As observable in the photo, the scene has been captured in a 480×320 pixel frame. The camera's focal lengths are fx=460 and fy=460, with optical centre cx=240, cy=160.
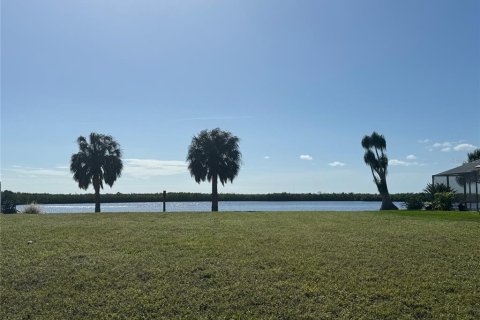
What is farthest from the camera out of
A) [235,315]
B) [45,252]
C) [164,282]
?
[45,252]

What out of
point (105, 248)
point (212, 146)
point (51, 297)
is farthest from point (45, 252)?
point (212, 146)

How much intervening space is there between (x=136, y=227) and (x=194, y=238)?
105 inches

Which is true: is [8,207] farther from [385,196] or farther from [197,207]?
[385,196]

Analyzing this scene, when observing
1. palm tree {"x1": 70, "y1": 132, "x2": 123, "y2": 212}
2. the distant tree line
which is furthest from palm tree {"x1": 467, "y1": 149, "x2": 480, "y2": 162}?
palm tree {"x1": 70, "y1": 132, "x2": 123, "y2": 212}

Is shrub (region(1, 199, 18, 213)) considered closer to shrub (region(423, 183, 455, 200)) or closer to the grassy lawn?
the grassy lawn

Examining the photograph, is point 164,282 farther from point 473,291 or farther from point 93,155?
point 93,155

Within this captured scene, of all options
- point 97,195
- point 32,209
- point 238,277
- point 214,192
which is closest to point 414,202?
point 214,192

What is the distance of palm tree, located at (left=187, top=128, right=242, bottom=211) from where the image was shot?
113 ft

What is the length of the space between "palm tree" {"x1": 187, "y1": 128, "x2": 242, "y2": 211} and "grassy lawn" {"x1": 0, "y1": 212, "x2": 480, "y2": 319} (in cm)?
2440

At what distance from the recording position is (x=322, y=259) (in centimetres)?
760

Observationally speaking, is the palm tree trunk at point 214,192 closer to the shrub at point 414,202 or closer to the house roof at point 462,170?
the shrub at point 414,202

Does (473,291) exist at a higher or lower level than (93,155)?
lower

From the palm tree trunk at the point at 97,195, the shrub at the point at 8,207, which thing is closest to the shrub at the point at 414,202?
the palm tree trunk at the point at 97,195

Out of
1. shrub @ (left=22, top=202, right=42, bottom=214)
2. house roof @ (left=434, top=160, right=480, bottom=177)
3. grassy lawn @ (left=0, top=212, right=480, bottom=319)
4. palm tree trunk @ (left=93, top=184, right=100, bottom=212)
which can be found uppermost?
house roof @ (left=434, top=160, right=480, bottom=177)
